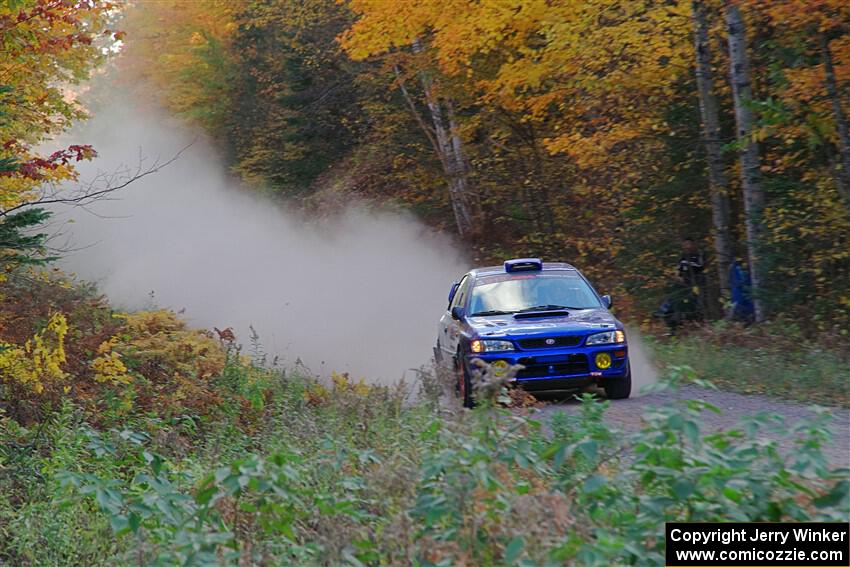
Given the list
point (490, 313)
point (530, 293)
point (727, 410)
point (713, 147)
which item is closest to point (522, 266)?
point (530, 293)

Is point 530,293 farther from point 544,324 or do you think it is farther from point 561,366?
point 561,366

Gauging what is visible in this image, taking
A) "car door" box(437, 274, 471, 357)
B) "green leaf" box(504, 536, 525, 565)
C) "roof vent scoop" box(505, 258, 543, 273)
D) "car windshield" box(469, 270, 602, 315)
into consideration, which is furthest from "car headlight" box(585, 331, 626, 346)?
"green leaf" box(504, 536, 525, 565)

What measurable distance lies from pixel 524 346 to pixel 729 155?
1166 cm

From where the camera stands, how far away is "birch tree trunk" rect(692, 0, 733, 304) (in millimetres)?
20594

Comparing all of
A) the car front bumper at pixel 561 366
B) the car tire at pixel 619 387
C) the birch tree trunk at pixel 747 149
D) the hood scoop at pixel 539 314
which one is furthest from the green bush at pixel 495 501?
the birch tree trunk at pixel 747 149

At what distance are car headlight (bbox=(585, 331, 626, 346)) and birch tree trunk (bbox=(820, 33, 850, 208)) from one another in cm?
664

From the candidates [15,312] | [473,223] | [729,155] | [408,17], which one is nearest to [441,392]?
[15,312]

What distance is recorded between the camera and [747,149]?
19812mm

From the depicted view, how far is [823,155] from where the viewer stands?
2041cm

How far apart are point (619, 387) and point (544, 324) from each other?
1168 millimetres

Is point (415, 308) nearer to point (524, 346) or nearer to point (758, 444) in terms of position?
point (524, 346)

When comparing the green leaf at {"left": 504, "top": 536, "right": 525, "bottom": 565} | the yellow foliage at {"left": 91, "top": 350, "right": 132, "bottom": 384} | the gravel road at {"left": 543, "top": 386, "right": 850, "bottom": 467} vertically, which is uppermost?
the green leaf at {"left": 504, "top": 536, "right": 525, "bottom": 565}

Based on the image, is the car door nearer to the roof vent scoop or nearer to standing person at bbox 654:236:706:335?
the roof vent scoop

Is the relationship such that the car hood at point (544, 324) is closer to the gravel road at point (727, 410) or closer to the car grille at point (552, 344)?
the car grille at point (552, 344)
